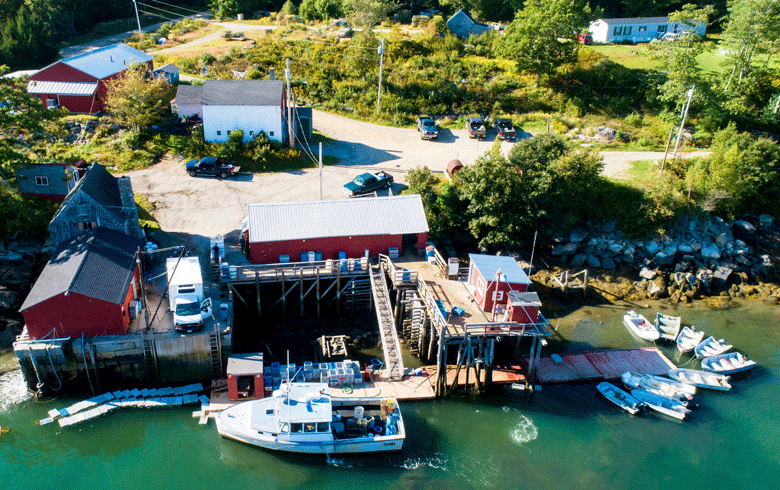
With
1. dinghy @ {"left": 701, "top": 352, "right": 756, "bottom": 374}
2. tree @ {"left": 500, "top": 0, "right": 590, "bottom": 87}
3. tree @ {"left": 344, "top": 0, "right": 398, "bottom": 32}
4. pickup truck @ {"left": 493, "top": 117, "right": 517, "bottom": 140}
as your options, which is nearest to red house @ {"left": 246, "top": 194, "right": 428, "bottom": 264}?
dinghy @ {"left": 701, "top": 352, "right": 756, "bottom": 374}

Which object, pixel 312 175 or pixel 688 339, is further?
pixel 312 175

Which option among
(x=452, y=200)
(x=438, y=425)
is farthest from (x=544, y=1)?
(x=438, y=425)

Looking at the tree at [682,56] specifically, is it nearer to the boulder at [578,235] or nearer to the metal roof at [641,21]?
the boulder at [578,235]

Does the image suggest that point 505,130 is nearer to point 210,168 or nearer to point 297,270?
point 210,168

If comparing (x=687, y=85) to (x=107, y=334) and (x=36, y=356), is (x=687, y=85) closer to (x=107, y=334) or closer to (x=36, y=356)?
(x=107, y=334)

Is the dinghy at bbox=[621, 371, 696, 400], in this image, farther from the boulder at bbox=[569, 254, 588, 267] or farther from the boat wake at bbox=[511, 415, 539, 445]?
the boulder at bbox=[569, 254, 588, 267]

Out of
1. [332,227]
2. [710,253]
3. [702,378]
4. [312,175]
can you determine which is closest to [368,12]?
[312,175]
